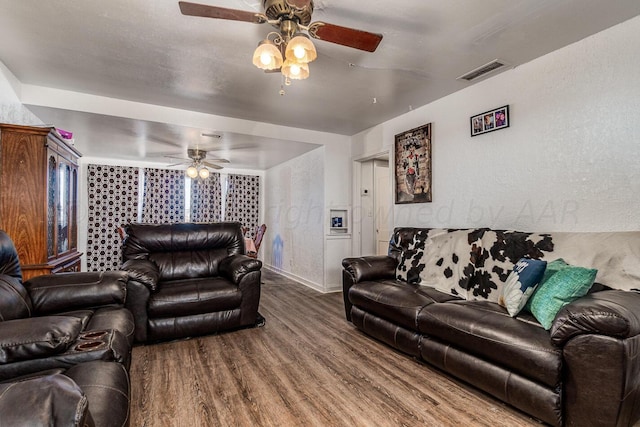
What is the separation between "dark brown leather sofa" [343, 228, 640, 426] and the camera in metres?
1.47

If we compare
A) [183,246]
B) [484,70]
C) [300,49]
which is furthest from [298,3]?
[183,246]

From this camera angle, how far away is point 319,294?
15.3 feet

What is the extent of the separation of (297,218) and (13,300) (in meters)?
4.32

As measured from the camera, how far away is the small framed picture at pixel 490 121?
287cm

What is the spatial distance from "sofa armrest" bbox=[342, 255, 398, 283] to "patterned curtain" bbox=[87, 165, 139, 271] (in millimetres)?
4910

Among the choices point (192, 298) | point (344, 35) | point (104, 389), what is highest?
point (344, 35)

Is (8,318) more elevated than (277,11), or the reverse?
(277,11)

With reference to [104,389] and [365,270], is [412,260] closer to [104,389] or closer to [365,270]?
[365,270]

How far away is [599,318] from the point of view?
4.86 ft

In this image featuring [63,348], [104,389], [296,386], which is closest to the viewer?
[104,389]

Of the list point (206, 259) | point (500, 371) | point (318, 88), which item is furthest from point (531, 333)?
point (206, 259)

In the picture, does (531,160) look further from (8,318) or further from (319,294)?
(8,318)

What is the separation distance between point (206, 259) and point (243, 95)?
1870mm

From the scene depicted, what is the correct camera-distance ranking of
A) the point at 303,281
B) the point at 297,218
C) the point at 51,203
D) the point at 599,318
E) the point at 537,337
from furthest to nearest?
1. the point at 297,218
2. the point at 303,281
3. the point at 51,203
4. the point at 537,337
5. the point at 599,318
